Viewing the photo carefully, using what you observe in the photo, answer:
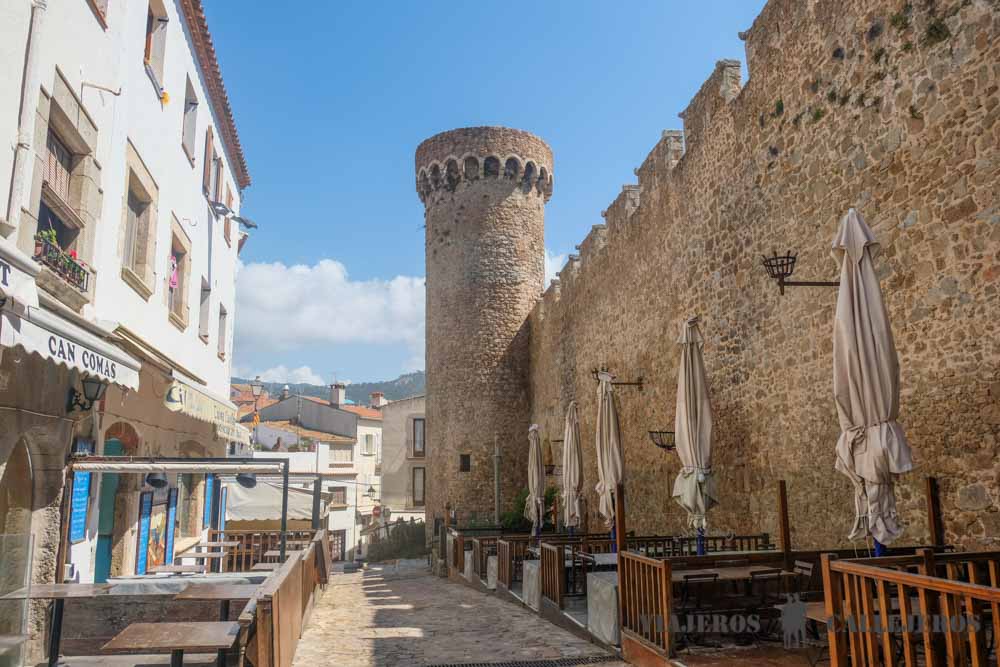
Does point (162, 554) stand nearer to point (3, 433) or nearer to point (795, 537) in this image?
point (3, 433)

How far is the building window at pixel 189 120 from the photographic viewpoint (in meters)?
12.4

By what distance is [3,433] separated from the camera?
6207mm

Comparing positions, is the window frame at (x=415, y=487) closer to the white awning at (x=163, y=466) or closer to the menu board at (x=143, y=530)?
the menu board at (x=143, y=530)

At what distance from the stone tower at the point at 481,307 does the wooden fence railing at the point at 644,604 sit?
15.6 m

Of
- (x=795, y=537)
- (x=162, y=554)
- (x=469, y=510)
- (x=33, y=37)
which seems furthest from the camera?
(x=469, y=510)

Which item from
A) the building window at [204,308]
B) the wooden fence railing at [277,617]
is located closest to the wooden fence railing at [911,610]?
the wooden fence railing at [277,617]

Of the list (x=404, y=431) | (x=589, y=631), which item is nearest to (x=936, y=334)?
(x=589, y=631)

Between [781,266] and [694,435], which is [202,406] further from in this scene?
[781,266]

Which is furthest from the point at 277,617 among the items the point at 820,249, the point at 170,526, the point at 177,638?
the point at 170,526

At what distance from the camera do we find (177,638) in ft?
15.8

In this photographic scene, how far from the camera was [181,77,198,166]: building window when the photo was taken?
12.4 meters

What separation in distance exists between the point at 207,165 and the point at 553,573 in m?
10.1

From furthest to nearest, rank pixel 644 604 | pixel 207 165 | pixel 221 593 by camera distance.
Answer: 1. pixel 207 165
2. pixel 644 604
3. pixel 221 593

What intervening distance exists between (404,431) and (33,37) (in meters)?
37.4
